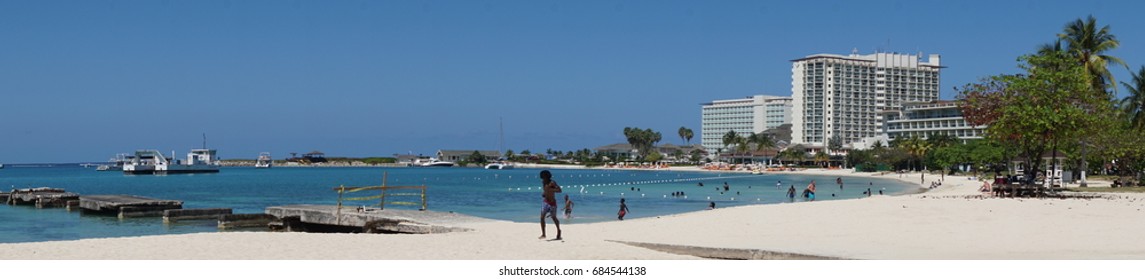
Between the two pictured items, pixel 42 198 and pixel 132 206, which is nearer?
pixel 132 206

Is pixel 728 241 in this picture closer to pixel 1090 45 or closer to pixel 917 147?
pixel 1090 45

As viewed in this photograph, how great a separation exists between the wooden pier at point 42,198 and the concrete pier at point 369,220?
23.6 meters

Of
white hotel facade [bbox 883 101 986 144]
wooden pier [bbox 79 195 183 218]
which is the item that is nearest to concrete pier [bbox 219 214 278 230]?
wooden pier [bbox 79 195 183 218]

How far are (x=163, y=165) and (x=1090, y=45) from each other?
14624cm

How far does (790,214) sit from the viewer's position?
27.7m

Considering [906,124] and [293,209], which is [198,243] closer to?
[293,209]

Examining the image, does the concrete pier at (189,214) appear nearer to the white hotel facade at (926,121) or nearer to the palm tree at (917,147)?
the palm tree at (917,147)

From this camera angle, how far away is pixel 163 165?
16675 centimetres

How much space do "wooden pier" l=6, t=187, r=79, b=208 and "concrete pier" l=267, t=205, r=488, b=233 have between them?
23.6 metres

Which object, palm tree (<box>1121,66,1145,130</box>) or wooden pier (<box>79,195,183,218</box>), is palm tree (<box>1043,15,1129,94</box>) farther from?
wooden pier (<box>79,195,183,218</box>)

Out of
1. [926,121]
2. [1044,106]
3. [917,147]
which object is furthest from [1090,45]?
[926,121]

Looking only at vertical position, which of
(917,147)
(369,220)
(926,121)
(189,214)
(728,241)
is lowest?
(189,214)

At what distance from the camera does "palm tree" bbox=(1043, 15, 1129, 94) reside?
52688mm

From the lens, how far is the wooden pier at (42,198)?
166 ft
